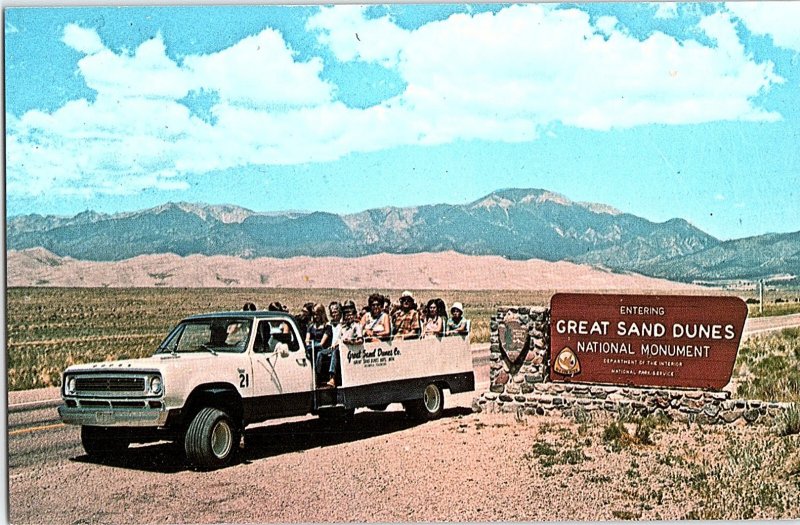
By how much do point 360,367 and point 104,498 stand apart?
3.02 meters

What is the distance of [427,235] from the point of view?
14336 mm

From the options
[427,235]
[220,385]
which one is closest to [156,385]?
[220,385]

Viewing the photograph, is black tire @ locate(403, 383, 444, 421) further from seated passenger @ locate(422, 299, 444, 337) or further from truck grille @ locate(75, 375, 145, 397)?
truck grille @ locate(75, 375, 145, 397)

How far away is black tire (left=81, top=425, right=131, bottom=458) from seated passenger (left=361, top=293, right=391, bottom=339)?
2857 millimetres

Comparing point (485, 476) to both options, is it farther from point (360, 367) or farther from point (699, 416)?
point (699, 416)

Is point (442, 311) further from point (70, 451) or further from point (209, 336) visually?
point (70, 451)

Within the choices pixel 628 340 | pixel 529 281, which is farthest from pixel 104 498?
pixel 529 281

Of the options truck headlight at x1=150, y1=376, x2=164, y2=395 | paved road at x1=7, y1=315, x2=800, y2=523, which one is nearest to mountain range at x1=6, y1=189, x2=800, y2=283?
paved road at x1=7, y1=315, x2=800, y2=523

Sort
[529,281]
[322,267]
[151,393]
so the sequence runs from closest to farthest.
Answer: [151,393]
[322,267]
[529,281]

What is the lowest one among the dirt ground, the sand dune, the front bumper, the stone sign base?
the dirt ground

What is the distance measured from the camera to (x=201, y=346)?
10.0 meters

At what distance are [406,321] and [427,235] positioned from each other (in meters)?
2.99

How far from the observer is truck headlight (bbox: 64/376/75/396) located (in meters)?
9.58

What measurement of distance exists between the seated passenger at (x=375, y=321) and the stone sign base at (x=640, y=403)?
196 cm
